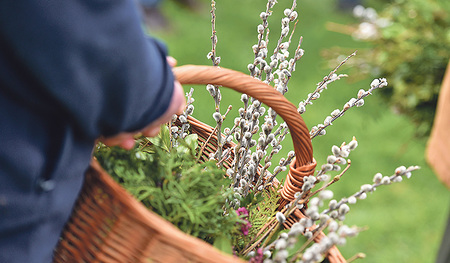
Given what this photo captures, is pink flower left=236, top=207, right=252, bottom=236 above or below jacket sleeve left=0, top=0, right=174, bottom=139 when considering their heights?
below

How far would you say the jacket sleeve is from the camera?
0.65 meters

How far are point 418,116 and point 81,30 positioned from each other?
84.3 inches

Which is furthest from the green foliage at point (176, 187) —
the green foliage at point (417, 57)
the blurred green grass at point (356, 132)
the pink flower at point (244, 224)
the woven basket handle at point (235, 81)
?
the green foliage at point (417, 57)

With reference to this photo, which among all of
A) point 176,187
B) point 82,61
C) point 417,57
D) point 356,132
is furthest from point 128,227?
point 356,132

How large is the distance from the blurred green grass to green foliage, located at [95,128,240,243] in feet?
4.54

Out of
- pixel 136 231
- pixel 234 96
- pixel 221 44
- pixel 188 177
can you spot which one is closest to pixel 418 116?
pixel 234 96

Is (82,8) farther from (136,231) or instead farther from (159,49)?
(136,231)

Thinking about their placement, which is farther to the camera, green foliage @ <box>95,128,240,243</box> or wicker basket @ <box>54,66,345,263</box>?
green foliage @ <box>95,128,240,243</box>

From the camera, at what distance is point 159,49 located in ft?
2.56

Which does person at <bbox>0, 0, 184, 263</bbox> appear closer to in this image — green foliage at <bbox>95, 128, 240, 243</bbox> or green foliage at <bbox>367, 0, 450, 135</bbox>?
green foliage at <bbox>95, 128, 240, 243</bbox>

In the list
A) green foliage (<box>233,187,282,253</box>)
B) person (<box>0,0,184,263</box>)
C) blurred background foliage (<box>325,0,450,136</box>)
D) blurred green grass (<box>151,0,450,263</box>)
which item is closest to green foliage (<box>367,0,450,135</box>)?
blurred background foliage (<box>325,0,450,136</box>)

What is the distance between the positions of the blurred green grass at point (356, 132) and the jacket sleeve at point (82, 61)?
164 cm

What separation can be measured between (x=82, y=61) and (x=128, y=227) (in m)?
0.25

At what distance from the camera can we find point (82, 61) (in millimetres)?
678
